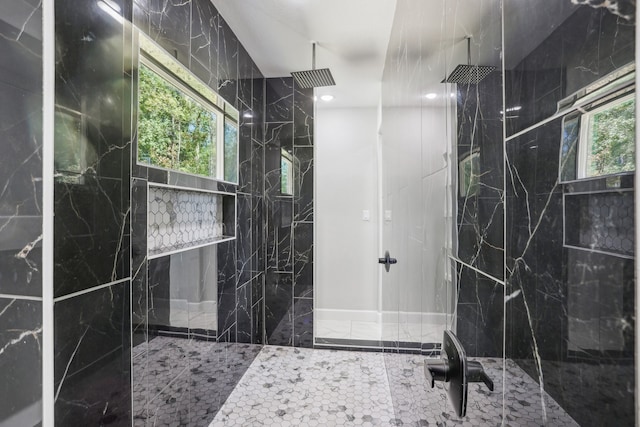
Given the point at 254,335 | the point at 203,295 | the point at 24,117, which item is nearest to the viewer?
the point at 24,117

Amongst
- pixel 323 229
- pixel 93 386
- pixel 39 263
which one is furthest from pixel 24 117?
pixel 323 229

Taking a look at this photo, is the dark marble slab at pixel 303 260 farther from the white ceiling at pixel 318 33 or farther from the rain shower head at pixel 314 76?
the white ceiling at pixel 318 33

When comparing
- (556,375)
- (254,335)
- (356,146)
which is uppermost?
(356,146)

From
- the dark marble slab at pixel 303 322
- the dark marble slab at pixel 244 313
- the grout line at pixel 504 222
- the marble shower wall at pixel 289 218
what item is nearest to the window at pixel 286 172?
the marble shower wall at pixel 289 218

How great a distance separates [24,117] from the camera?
0.81 m

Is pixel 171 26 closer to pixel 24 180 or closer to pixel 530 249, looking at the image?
pixel 24 180

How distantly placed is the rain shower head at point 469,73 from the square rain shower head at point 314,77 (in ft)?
5.27

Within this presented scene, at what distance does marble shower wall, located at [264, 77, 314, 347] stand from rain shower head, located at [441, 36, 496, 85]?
2.12m

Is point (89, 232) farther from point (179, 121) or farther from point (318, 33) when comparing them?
point (318, 33)

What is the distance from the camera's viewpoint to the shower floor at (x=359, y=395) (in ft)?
1.50

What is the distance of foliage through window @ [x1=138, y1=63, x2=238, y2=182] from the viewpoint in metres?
1.25

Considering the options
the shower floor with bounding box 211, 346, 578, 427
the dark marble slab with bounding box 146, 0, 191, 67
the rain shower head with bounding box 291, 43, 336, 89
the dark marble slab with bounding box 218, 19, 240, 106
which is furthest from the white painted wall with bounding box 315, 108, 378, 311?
the dark marble slab with bounding box 146, 0, 191, 67

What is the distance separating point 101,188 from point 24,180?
20 centimetres

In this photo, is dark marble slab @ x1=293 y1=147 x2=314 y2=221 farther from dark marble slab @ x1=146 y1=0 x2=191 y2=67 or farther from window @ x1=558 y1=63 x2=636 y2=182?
window @ x1=558 y1=63 x2=636 y2=182
